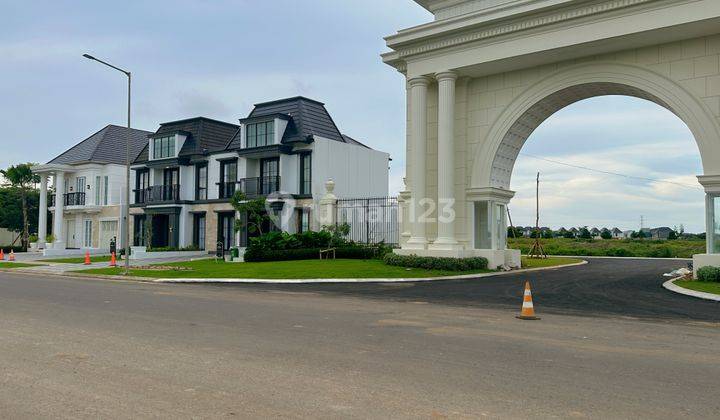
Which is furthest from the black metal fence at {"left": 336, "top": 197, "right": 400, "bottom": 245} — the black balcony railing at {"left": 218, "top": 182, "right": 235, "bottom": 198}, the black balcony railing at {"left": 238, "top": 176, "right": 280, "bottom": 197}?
the black balcony railing at {"left": 218, "top": 182, "right": 235, "bottom": 198}

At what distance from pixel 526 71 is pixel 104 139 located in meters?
38.9

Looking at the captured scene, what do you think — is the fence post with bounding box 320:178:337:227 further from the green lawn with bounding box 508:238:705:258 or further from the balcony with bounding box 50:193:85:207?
the balcony with bounding box 50:193:85:207

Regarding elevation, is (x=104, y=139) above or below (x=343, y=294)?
above

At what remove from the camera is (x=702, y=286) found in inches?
669

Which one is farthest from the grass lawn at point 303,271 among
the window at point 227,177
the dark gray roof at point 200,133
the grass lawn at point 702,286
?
the dark gray roof at point 200,133

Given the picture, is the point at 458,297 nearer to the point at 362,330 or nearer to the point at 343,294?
the point at 343,294

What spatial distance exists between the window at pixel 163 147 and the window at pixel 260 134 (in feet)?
24.5

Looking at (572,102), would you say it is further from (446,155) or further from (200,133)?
(200,133)

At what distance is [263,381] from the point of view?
6.10 m

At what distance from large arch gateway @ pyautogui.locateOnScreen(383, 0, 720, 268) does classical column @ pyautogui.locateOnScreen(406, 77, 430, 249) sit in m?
0.05

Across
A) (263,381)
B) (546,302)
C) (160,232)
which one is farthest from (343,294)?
(160,232)

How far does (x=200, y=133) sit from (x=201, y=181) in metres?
3.51

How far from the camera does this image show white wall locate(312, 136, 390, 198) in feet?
119

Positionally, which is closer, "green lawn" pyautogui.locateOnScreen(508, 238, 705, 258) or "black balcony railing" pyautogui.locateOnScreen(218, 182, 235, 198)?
"black balcony railing" pyautogui.locateOnScreen(218, 182, 235, 198)
